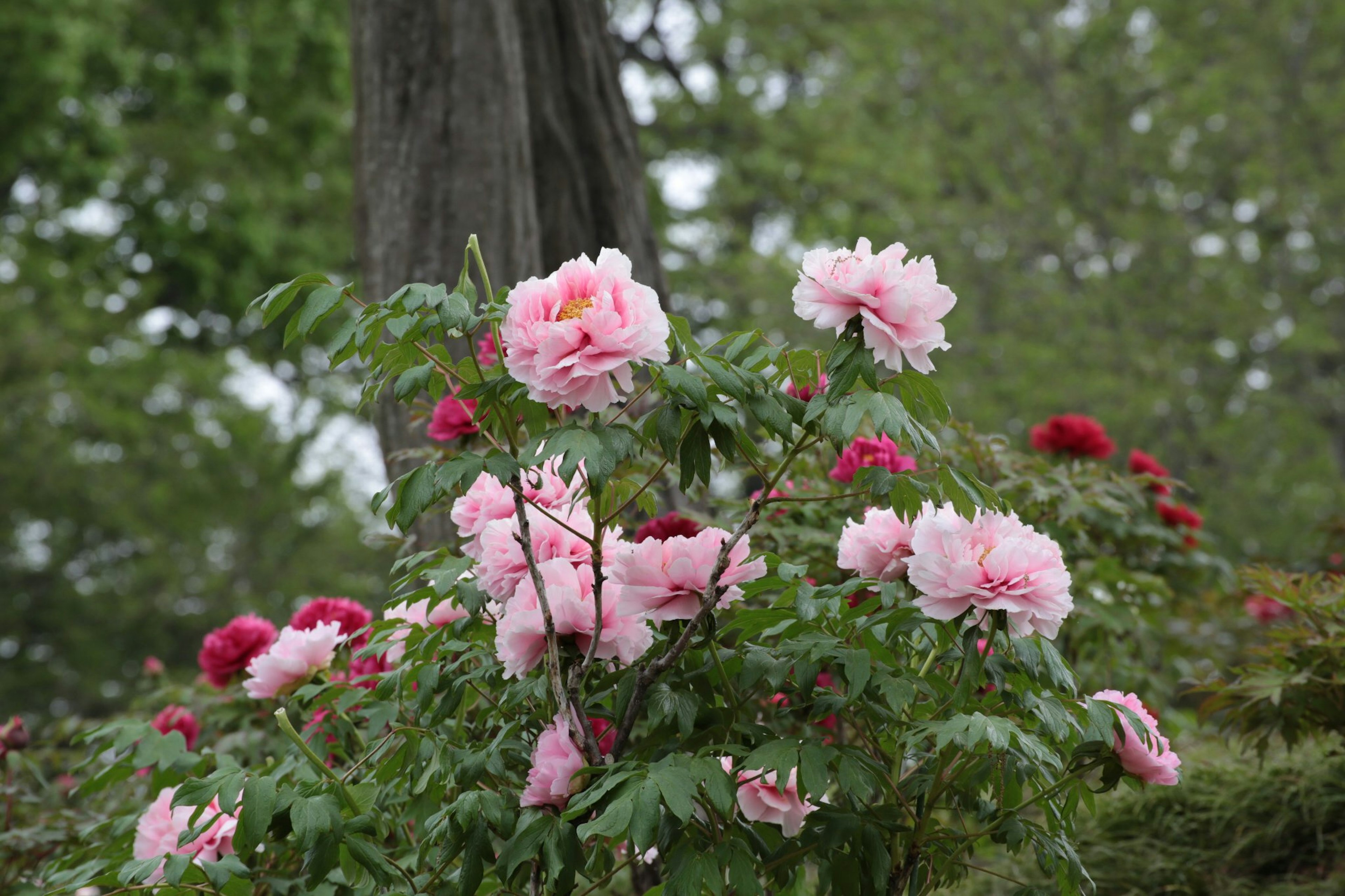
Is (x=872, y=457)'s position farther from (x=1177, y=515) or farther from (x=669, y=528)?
(x=1177, y=515)

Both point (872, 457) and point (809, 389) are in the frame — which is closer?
point (809, 389)

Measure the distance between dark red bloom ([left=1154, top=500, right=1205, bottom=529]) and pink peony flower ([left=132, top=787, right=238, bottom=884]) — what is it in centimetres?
311

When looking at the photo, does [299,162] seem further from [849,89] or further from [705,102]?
[849,89]

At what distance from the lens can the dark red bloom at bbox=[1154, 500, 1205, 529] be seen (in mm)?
3918

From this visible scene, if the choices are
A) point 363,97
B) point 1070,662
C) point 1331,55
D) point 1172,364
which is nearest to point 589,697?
point 1070,662

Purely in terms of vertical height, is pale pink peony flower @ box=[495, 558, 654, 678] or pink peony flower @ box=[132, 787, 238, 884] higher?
pale pink peony flower @ box=[495, 558, 654, 678]

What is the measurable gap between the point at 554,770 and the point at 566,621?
0.22 m

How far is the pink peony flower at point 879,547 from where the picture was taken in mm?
1805

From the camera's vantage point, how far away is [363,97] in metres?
4.34

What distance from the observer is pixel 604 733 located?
1.94 metres

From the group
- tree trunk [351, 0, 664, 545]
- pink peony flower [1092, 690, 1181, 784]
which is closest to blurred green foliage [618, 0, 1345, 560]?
tree trunk [351, 0, 664, 545]

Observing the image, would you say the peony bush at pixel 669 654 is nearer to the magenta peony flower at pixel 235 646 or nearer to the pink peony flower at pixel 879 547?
the pink peony flower at pixel 879 547

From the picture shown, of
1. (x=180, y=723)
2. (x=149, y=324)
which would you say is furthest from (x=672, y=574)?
(x=149, y=324)

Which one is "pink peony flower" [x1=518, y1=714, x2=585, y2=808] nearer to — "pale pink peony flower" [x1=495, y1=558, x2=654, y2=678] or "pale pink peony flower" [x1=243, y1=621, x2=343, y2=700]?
"pale pink peony flower" [x1=495, y1=558, x2=654, y2=678]
